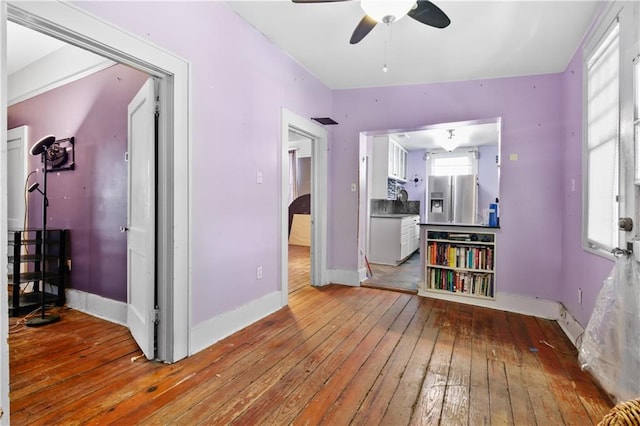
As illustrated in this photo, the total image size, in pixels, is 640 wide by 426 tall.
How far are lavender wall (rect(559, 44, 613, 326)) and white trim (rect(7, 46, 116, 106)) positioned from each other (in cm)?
417

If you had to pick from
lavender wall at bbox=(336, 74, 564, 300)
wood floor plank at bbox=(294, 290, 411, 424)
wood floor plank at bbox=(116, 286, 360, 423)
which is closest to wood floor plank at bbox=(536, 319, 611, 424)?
lavender wall at bbox=(336, 74, 564, 300)

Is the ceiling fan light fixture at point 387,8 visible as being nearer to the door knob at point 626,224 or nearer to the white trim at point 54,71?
the door knob at point 626,224

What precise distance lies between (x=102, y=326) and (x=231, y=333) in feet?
3.88

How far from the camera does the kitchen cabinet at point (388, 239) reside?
5.33m

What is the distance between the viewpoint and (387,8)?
1701mm

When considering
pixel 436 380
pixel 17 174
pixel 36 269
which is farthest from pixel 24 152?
pixel 436 380

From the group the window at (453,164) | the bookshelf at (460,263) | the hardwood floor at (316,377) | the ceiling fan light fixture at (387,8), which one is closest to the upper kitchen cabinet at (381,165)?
the bookshelf at (460,263)

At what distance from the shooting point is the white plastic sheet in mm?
1486

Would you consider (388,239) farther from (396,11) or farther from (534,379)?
(396,11)

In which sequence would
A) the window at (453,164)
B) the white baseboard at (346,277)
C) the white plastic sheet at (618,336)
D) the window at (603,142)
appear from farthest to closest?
the window at (453,164)
the white baseboard at (346,277)
the window at (603,142)
the white plastic sheet at (618,336)

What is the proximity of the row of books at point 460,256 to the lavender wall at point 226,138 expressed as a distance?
1903 millimetres

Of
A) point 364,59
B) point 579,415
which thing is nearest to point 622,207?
point 579,415

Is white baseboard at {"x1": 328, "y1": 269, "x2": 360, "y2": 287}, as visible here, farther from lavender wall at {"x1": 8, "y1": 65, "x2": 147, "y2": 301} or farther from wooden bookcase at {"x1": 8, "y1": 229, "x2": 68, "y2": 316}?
wooden bookcase at {"x1": 8, "y1": 229, "x2": 68, "y2": 316}

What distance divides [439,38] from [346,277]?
9.53ft
